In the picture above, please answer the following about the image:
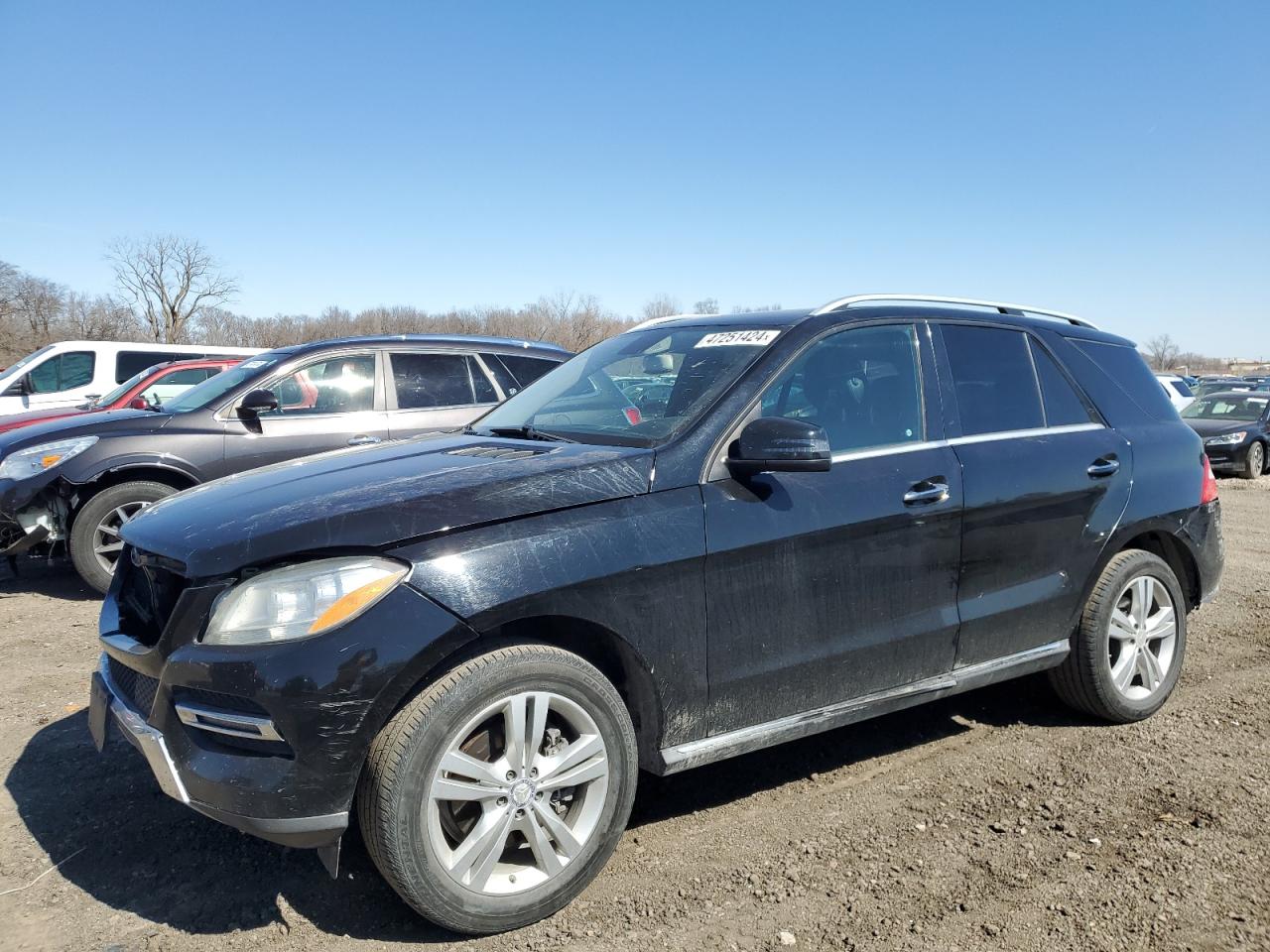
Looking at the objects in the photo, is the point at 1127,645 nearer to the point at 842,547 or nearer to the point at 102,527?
the point at 842,547

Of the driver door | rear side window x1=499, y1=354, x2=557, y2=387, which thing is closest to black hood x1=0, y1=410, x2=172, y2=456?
rear side window x1=499, y1=354, x2=557, y2=387

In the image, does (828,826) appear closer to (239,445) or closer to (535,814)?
(535,814)

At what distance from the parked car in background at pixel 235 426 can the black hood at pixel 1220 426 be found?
13.6 metres

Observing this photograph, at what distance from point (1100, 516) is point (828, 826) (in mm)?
1835

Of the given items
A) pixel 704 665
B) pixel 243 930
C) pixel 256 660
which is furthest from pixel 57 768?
pixel 704 665

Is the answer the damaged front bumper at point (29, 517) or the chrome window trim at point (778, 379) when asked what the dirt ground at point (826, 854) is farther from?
the damaged front bumper at point (29, 517)

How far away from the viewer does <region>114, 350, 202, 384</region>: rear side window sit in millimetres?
14039

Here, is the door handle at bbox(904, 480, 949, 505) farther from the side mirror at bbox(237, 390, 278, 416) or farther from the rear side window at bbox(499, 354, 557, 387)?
the side mirror at bbox(237, 390, 278, 416)

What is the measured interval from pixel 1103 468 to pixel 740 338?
1775 mm

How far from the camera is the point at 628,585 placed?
9.11 feet

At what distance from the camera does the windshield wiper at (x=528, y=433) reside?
343cm

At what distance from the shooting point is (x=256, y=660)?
2.37 metres

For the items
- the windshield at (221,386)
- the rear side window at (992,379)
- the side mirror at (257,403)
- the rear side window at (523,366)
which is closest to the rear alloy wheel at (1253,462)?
the rear side window at (523,366)

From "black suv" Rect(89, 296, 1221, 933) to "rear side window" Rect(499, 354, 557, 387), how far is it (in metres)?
3.49
